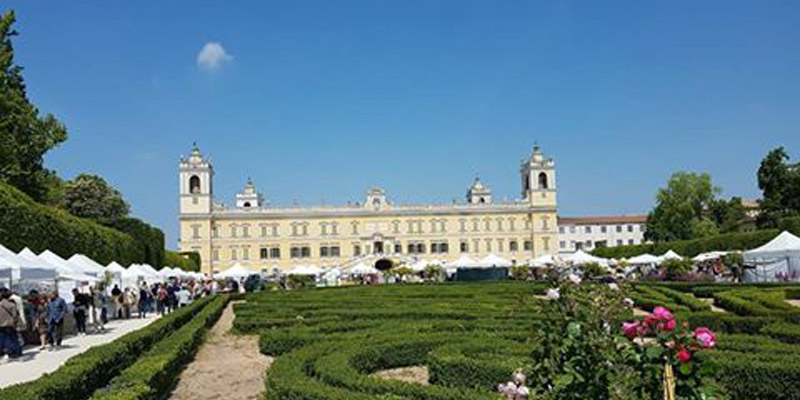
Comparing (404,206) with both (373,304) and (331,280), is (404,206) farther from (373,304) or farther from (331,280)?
(373,304)

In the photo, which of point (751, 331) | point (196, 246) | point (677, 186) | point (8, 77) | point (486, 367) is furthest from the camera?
point (196, 246)

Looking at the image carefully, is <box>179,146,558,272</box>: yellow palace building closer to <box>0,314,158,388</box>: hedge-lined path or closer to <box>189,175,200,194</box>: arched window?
<box>189,175,200,194</box>: arched window

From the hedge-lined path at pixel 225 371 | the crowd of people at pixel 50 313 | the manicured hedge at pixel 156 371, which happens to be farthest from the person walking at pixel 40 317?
the hedge-lined path at pixel 225 371

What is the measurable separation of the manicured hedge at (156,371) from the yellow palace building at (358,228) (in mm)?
63964

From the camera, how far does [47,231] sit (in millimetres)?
25188

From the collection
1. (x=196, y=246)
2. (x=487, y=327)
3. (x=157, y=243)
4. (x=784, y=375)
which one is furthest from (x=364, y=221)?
(x=784, y=375)

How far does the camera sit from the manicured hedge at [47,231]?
2256cm

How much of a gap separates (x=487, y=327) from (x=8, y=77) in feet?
96.5

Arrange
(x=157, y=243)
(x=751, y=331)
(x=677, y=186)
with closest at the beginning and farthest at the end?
1. (x=751, y=331)
2. (x=157, y=243)
3. (x=677, y=186)

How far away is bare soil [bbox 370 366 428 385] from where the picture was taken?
952 centimetres

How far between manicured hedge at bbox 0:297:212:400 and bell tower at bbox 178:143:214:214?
65276 millimetres

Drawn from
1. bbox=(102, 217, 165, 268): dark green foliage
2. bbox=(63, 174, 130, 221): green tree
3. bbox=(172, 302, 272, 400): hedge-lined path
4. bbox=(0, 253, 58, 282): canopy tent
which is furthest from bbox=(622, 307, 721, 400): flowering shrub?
bbox=(63, 174, 130, 221): green tree

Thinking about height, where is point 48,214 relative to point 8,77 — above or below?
below

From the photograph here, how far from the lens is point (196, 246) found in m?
76.3
